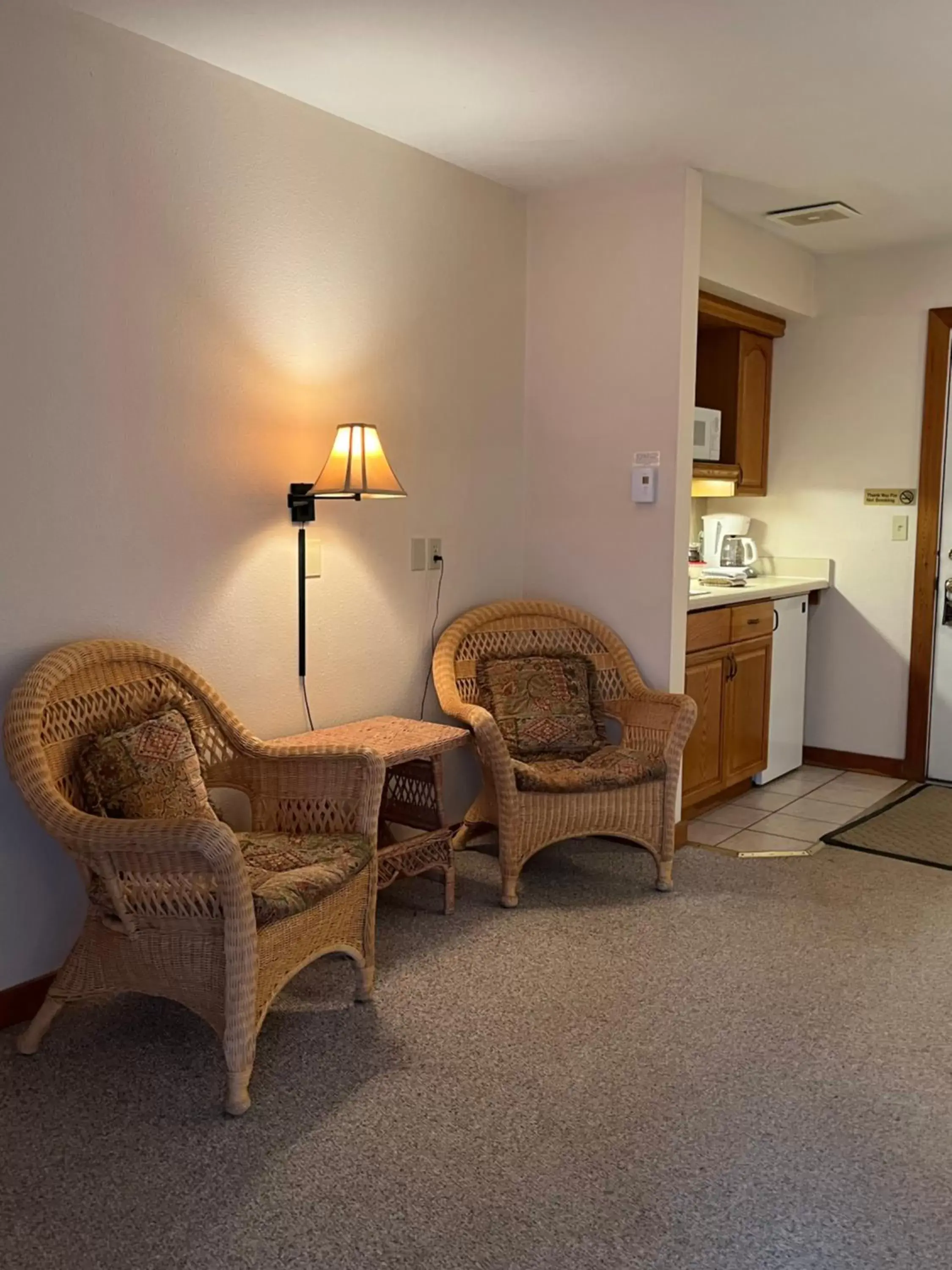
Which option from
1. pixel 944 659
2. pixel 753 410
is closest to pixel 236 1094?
pixel 944 659

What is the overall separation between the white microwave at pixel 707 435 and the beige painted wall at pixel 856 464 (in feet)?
1.82

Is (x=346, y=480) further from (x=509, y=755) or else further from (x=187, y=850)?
(x=187, y=850)

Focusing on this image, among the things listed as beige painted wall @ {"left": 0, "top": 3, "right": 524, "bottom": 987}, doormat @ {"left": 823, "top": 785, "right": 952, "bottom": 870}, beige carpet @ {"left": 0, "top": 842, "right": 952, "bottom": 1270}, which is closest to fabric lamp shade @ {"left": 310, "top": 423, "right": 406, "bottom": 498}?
beige painted wall @ {"left": 0, "top": 3, "right": 524, "bottom": 987}

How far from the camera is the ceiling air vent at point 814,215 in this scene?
160 inches

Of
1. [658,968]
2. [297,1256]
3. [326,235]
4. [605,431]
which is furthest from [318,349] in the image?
[297,1256]

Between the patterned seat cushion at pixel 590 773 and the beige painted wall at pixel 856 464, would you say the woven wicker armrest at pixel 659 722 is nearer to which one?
the patterned seat cushion at pixel 590 773

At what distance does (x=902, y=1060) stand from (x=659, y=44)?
241 centimetres

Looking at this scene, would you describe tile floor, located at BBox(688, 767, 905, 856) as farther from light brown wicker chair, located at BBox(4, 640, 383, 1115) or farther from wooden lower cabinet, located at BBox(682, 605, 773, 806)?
light brown wicker chair, located at BBox(4, 640, 383, 1115)

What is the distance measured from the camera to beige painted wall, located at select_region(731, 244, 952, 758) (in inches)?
188

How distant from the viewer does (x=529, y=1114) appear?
2242 mm

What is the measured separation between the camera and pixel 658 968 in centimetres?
292

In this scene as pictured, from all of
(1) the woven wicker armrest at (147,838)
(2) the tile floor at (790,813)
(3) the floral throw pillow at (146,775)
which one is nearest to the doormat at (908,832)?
(2) the tile floor at (790,813)

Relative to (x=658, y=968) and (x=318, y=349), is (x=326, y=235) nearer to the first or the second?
Answer: (x=318, y=349)

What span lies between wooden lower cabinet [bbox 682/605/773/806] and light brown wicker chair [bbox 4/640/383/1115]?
5.61ft
